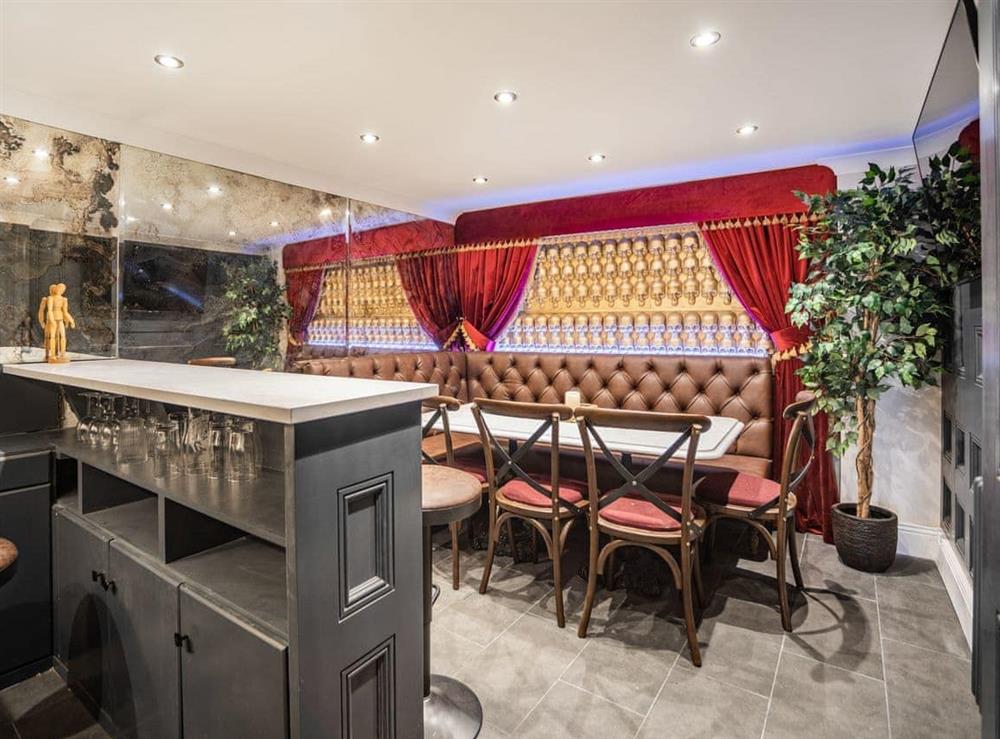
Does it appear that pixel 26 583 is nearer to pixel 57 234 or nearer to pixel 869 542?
pixel 57 234

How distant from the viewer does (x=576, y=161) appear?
149 inches

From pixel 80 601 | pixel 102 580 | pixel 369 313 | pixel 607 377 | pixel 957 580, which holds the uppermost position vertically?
pixel 369 313

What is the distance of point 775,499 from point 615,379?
1750 mm

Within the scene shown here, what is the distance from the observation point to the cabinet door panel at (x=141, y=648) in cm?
147

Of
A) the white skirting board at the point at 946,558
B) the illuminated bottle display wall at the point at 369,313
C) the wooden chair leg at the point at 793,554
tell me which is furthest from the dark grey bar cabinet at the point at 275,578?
the white skirting board at the point at 946,558

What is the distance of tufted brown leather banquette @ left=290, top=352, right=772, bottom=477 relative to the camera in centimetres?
356

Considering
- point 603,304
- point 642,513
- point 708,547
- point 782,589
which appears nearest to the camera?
point 642,513

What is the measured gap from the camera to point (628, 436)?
8.80 feet

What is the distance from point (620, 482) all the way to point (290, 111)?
2769 millimetres

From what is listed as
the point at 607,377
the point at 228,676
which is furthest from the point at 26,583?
the point at 607,377

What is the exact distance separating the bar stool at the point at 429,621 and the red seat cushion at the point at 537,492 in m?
0.70

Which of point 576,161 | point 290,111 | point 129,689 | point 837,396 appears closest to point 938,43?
point 837,396

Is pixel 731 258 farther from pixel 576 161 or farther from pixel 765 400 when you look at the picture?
pixel 576 161

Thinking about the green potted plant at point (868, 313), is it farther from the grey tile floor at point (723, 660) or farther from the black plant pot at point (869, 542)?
the grey tile floor at point (723, 660)
